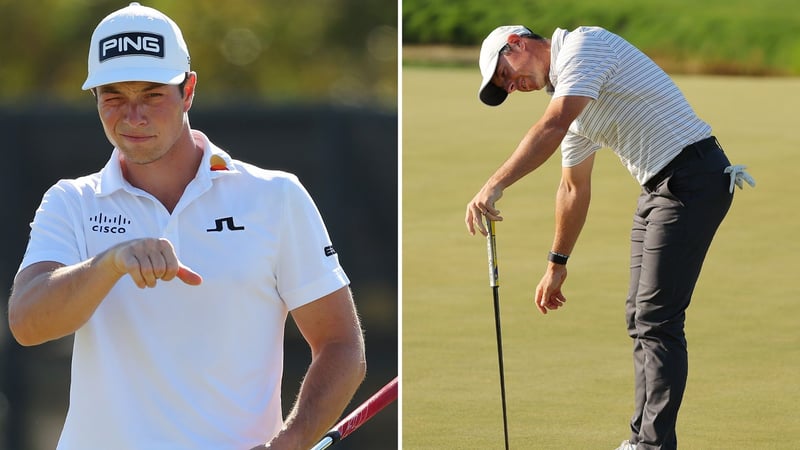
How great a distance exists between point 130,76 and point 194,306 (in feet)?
1.55

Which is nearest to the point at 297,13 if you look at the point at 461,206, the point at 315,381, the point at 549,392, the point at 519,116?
the point at 519,116

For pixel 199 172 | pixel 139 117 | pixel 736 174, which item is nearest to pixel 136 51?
pixel 139 117

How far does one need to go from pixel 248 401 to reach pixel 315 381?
15 centimetres

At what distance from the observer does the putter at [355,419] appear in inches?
132

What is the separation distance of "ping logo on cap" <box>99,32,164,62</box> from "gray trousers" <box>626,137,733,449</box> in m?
1.94

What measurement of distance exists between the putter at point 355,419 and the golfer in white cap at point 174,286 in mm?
279

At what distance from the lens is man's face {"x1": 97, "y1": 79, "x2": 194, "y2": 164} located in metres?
2.99

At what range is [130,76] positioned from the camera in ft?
9.67

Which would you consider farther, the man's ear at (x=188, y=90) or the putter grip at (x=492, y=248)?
the putter grip at (x=492, y=248)

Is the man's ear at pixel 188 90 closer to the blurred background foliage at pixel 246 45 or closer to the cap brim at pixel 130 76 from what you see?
the cap brim at pixel 130 76

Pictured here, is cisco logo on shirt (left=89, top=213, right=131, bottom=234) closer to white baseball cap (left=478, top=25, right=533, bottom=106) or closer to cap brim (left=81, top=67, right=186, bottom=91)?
cap brim (left=81, top=67, right=186, bottom=91)

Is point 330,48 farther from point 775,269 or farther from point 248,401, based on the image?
point 248,401

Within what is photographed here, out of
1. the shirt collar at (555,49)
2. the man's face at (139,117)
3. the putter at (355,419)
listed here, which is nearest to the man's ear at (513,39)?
the shirt collar at (555,49)

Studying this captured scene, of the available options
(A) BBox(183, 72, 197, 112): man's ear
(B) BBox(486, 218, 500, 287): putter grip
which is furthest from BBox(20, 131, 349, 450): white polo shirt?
(B) BBox(486, 218, 500, 287): putter grip
